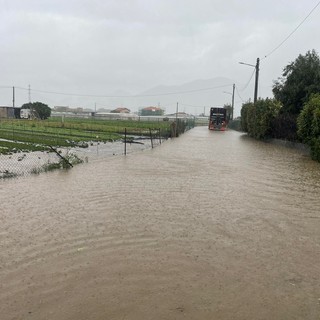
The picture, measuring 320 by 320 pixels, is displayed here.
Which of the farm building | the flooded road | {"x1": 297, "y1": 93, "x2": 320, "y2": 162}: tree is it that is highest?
the farm building

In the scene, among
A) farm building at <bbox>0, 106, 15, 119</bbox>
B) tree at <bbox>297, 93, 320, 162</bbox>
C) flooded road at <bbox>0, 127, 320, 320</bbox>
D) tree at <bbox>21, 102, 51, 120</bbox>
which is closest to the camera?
flooded road at <bbox>0, 127, 320, 320</bbox>

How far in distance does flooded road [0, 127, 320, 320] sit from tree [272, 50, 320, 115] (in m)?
23.2

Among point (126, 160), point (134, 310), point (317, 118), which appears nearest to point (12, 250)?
point (134, 310)

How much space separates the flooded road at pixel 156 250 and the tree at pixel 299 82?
76.1ft

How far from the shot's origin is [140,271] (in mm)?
5473

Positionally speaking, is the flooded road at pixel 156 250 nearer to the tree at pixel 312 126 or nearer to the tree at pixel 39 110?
the tree at pixel 312 126

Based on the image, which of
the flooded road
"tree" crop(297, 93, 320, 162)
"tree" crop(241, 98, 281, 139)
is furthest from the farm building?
the flooded road

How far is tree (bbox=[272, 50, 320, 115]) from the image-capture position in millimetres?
32469

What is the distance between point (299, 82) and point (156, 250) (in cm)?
3091

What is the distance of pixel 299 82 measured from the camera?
33438 millimetres

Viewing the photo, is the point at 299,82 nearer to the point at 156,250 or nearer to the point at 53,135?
the point at 53,135

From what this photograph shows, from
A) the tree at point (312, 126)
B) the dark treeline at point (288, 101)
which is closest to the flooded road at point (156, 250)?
the tree at point (312, 126)

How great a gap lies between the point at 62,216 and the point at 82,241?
5.42 ft

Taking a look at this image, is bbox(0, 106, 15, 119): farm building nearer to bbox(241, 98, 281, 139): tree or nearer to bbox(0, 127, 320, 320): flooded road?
bbox(241, 98, 281, 139): tree
